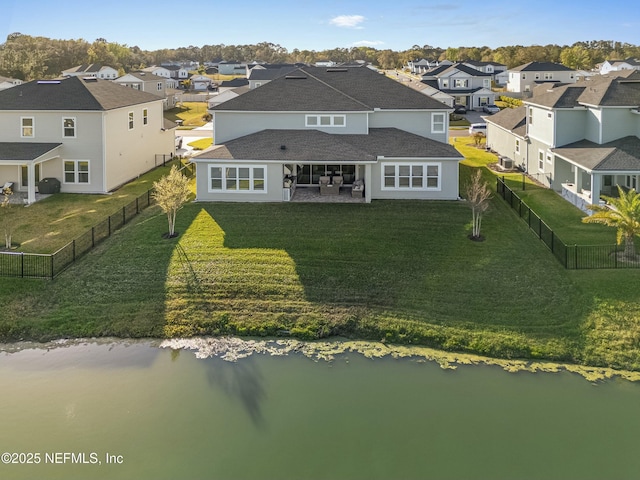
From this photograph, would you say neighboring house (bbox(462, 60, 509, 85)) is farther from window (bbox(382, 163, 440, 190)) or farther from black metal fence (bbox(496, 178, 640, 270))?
black metal fence (bbox(496, 178, 640, 270))

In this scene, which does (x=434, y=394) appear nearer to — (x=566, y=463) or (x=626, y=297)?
(x=566, y=463)

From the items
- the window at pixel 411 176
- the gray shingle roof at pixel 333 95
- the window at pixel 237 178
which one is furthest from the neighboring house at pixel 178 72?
the window at pixel 411 176

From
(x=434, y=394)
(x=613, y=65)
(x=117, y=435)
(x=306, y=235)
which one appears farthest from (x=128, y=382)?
(x=613, y=65)

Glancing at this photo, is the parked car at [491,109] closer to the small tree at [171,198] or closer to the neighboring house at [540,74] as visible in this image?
the neighboring house at [540,74]

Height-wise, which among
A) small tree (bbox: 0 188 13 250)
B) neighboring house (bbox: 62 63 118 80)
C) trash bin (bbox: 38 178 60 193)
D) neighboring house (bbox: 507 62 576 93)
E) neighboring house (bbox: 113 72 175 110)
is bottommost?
small tree (bbox: 0 188 13 250)

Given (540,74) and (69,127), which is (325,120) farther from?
(540,74)

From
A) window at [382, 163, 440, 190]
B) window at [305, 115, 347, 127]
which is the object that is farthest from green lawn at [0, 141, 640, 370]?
window at [305, 115, 347, 127]
